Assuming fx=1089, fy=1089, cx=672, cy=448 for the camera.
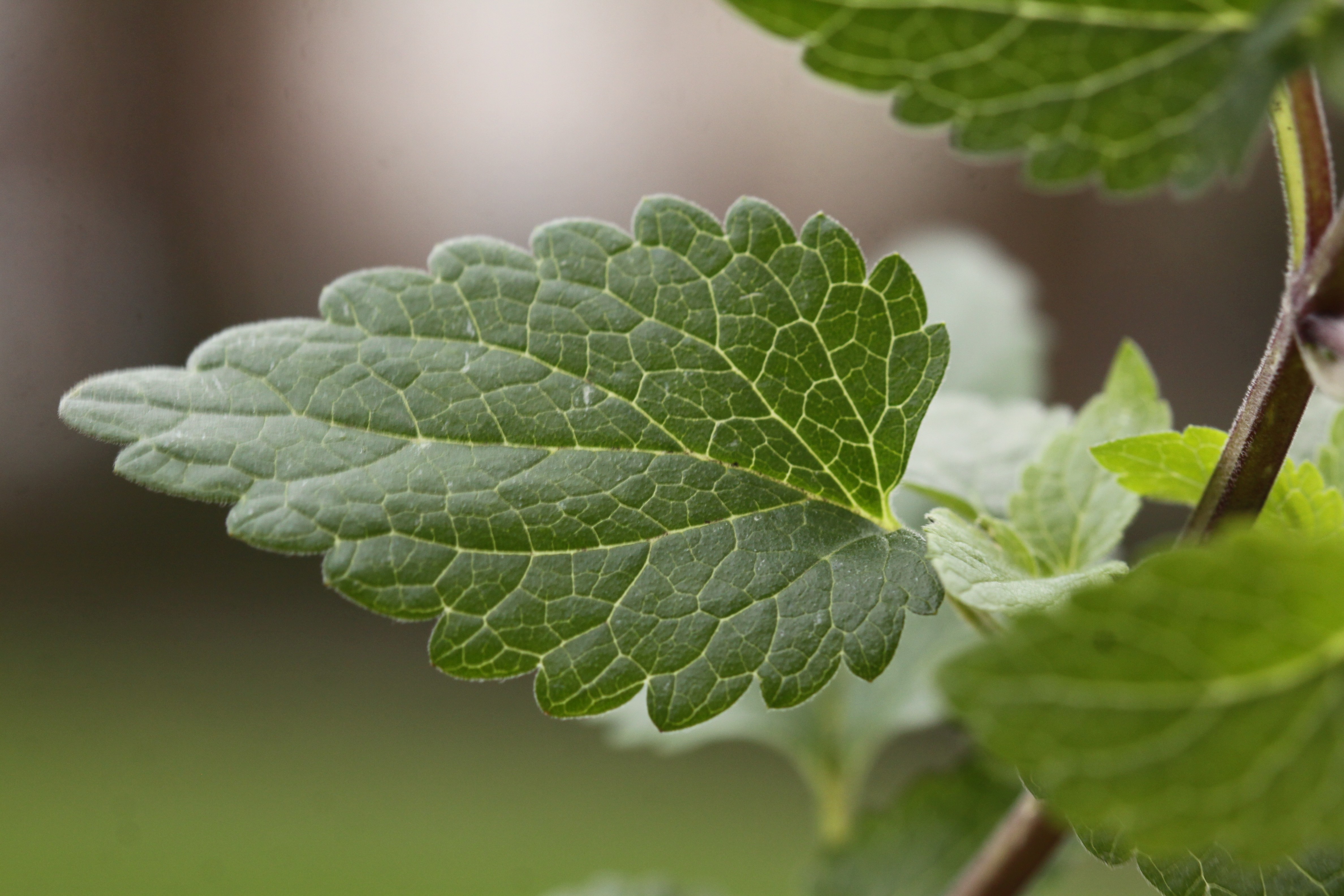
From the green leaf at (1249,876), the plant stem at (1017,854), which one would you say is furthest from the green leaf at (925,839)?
the green leaf at (1249,876)

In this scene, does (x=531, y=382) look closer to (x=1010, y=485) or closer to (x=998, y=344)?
(x=1010, y=485)

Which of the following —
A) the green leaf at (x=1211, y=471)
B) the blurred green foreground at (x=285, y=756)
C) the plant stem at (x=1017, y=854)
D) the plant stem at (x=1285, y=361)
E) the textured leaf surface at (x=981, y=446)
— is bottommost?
the blurred green foreground at (x=285, y=756)

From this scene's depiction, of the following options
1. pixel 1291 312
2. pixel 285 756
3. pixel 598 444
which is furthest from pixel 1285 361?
pixel 285 756

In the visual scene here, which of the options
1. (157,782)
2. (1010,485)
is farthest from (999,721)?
(157,782)

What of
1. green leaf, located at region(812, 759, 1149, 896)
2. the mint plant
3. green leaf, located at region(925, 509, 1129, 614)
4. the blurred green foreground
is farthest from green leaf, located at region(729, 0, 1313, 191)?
the blurred green foreground

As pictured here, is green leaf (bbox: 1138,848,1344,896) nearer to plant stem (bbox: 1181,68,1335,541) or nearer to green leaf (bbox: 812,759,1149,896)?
plant stem (bbox: 1181,68,1335,541)

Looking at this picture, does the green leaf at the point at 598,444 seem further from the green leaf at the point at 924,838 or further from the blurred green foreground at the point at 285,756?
the blurred green foreground at the point at 285,756

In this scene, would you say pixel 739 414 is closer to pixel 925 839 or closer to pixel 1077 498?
pixel 1077 498
